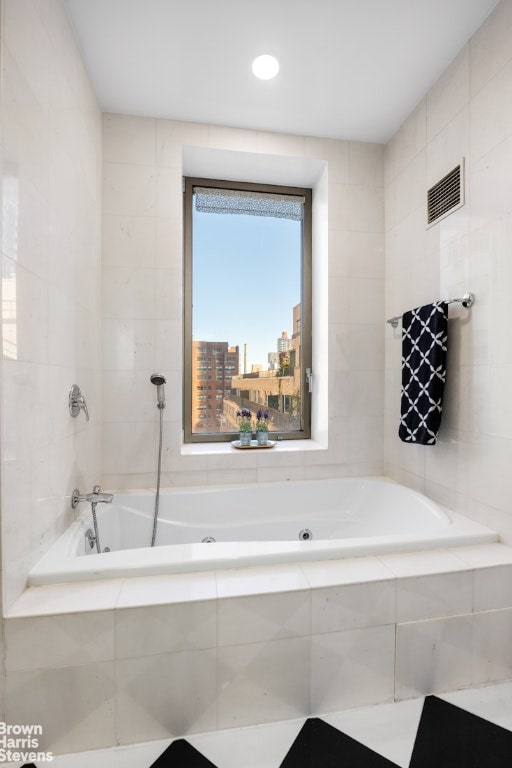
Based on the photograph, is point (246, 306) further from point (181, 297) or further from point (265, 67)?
point (265, 67)

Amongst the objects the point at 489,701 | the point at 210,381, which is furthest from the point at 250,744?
the point at 210,381

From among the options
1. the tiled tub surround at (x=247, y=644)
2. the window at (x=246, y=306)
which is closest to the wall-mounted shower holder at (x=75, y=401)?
the tiled tub surround at (x=247, y=644)

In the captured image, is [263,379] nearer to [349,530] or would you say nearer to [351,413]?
[351,413]

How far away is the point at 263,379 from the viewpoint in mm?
2709

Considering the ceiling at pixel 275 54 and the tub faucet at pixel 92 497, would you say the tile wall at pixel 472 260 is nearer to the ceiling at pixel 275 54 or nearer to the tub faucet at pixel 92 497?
the ceiling at pixel 275 54

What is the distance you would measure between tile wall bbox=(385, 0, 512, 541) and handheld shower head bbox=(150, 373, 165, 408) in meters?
1.43

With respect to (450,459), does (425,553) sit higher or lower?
lower

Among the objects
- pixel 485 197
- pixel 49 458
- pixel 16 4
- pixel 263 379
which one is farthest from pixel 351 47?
pixel 49 458

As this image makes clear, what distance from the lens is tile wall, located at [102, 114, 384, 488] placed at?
2197 mm

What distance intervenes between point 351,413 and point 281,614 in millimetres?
1435

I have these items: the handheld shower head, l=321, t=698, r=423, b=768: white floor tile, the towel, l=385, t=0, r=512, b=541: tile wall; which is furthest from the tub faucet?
l=385, t=0, r=512, b=541: tile wall

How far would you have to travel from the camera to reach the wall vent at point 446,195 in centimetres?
178

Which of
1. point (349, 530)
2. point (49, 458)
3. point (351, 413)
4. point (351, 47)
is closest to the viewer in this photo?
point (49, 458)

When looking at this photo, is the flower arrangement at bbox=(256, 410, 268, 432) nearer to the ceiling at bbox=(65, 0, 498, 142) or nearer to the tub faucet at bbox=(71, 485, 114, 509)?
the tub faucet at bbox=(71, 485, 114, 509)
